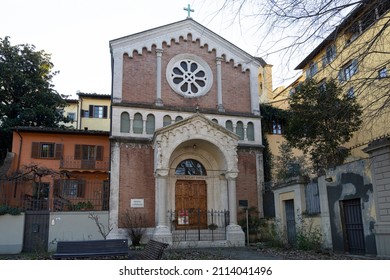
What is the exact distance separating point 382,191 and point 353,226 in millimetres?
2138

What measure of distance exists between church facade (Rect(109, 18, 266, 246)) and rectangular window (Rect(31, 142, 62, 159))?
30.8 ft

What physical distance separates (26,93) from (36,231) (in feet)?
60.4

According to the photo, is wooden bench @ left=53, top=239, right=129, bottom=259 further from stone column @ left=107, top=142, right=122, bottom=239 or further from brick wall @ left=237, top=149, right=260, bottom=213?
brick wall @ left=237, top=149, right=260, bottom=213

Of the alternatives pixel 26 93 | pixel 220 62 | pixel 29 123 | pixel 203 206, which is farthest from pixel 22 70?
pixel 203 206

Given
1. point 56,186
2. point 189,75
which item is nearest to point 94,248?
point 189,75

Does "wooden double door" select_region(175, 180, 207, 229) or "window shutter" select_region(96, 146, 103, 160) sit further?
"window shutter" select_region(96, 146, 103, 160)

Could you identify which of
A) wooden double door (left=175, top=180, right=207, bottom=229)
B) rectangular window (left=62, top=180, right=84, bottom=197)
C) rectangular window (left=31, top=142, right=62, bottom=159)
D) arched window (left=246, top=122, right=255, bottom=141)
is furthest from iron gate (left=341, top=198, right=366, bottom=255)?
rectangular window (left=31, top=142, right=62, bottom=159)

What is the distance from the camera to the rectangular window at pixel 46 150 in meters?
26.8

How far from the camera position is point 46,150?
27.2 meters

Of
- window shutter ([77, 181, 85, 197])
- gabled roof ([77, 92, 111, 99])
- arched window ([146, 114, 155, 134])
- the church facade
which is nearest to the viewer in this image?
the church facade

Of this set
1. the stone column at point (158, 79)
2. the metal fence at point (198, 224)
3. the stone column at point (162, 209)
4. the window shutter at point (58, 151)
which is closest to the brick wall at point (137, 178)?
the stone column at point (162, 209)

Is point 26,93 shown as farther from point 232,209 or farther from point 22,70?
point 232,209

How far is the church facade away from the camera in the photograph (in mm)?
19062

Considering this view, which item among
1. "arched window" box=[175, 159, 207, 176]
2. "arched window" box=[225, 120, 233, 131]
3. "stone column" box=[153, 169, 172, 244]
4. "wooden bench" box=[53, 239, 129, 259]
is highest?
"arched window" box=[225, 120, 233, 131]
